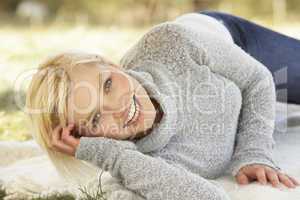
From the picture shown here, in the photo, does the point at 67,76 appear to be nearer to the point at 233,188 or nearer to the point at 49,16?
the point at 233,188

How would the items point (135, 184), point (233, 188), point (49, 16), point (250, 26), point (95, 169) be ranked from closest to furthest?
point (135, 184) < point (233, 188) < point (95, 169) < point (250, 26) < point (49, 16)

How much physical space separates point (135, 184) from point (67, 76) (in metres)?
0.29

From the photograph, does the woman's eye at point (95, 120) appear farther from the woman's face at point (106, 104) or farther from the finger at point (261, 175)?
the finger at point (261, 175)

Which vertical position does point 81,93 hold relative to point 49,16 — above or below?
above

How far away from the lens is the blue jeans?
2.25 meters

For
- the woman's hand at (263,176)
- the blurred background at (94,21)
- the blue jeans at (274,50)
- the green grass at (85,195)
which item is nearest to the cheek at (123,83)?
the green grass at (85,195)

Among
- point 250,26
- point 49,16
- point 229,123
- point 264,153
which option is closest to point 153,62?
point 229,123

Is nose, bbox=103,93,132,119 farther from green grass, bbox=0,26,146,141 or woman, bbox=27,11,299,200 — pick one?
green grass, bbox=0,26,146,141

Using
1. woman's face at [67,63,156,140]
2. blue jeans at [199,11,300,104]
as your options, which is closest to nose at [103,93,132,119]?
woman's face at [67,63,156,140]

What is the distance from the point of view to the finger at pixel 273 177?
1.68 meters

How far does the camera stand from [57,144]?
1663 millimetres

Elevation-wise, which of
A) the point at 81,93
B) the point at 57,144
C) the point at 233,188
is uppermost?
the point at 81,93

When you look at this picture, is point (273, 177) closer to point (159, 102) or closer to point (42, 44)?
point (159, 102)

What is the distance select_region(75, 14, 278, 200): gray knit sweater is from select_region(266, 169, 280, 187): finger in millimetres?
28
